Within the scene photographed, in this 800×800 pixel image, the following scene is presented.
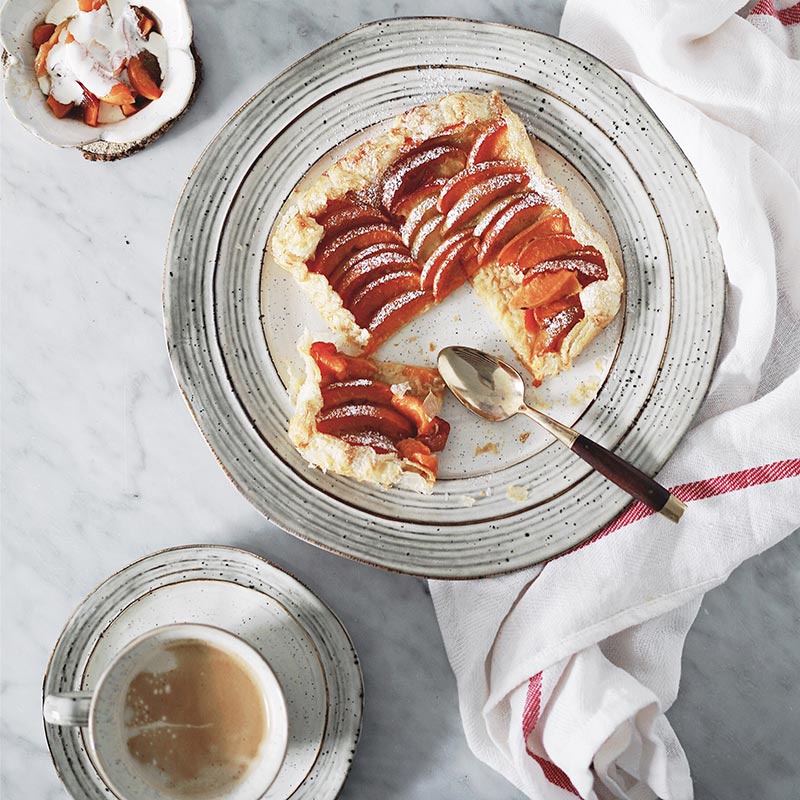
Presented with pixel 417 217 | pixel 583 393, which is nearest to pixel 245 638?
pixel 583 393

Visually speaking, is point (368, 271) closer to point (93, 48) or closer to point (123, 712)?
point (93, 48)

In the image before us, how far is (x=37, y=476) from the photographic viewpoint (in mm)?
3057

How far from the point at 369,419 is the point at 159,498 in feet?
2.74

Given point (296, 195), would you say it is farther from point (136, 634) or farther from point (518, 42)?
point (136, 634)

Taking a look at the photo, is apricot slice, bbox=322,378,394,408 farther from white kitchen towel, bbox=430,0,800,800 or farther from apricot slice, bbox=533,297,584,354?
white kitchen towel, bbox=430,0,800,800

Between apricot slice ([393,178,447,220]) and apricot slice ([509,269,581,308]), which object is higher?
apricot slice ([393,178,447,220])

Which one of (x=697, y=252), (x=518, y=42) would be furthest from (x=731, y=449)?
(x=518, y=42)

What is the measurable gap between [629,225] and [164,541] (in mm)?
1996

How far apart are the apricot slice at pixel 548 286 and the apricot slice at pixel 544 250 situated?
0.17 feet

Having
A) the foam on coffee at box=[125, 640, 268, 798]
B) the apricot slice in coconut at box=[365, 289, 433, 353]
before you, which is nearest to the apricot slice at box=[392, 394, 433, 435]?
the apricot slice in coconut at box=[365, 289, 433, 353]

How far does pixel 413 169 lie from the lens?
289 centimetres

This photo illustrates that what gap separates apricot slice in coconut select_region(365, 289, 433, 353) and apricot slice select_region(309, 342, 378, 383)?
0.08 m

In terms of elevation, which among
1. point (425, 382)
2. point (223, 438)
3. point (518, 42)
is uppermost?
point (518, 42)

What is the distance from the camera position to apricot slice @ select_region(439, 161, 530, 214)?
9.45ft
